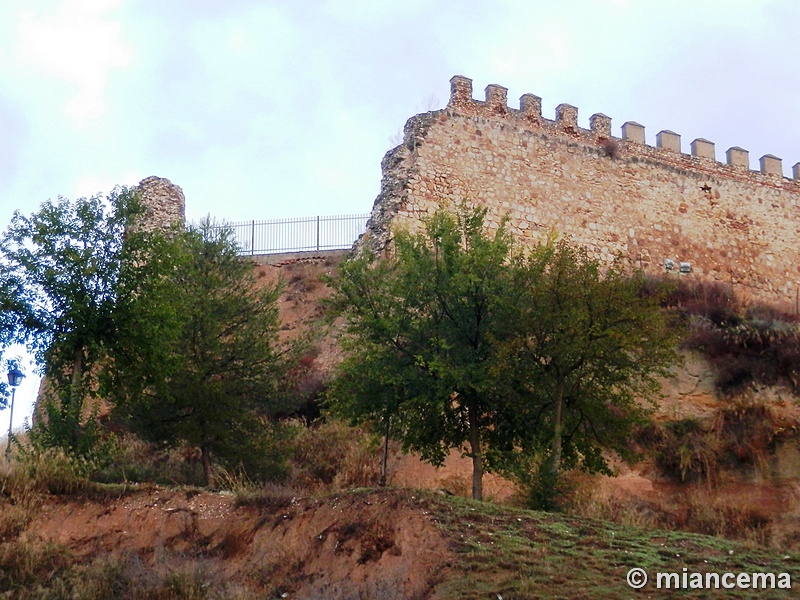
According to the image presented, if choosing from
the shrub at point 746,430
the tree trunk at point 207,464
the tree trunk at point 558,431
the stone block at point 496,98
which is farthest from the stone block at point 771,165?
the tree trunk at point 207,464

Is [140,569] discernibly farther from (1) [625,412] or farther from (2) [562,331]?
(1) [625,412]

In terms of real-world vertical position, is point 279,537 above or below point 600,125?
below

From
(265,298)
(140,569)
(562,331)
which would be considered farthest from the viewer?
(265,298)

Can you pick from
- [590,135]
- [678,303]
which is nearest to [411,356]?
[678,303]

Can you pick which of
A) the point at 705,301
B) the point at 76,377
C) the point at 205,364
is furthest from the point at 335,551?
the point at 705,301

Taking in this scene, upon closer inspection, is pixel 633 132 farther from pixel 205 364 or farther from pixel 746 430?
pixel 205 364

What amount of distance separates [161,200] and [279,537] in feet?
59.1

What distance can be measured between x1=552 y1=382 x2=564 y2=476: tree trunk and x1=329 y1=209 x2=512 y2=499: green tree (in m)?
1.03

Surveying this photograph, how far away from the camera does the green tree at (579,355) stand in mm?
16172

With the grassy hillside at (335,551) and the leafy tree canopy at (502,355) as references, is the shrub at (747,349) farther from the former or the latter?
the grassy hillside at (335,551)

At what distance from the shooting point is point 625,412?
18.0 m

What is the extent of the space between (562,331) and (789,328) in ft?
38.4

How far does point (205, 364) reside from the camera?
19781 mm

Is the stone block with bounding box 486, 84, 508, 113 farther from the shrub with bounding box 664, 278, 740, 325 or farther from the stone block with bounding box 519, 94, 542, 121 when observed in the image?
the shrub with bounding box 664, 278, 740, 325
